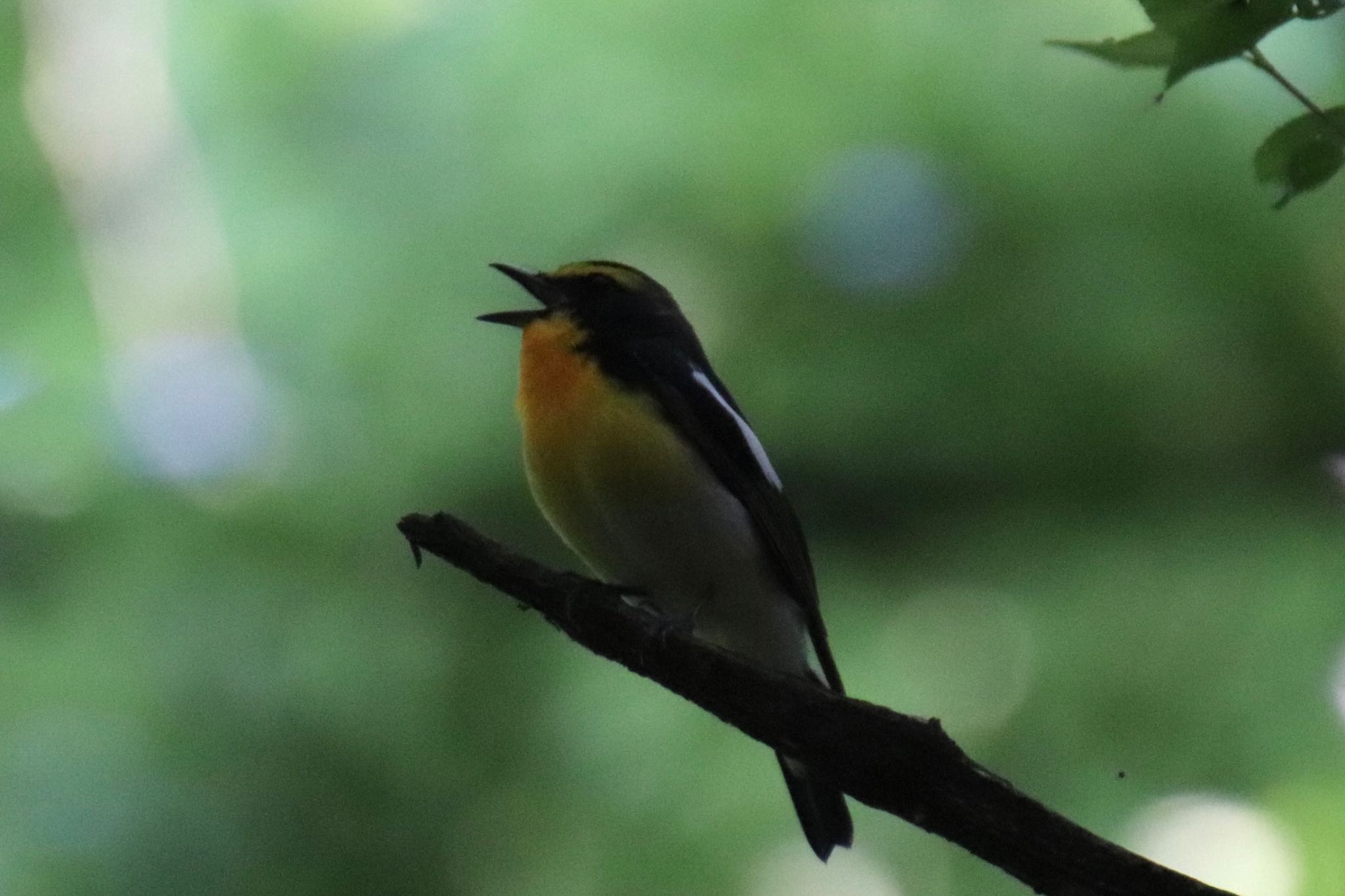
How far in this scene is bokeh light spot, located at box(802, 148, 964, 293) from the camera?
3.91 m

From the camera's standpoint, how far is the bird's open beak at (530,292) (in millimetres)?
2822

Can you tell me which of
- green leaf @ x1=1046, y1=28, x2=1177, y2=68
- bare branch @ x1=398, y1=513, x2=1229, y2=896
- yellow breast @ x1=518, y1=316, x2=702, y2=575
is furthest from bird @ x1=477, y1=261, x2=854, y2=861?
green leaf @ x1=1046, y1=28, x2=1177, y2=68

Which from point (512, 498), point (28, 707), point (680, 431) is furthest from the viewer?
point (512, 498)

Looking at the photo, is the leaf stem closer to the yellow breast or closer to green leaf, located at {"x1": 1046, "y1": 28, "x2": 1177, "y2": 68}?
green leaf, located at {"x1": 1046, "y1": 28, "x2": 1177, "y2": 68}

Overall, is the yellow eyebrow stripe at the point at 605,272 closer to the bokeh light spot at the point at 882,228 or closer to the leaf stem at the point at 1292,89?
the bokeh light spot at the point at 882,228

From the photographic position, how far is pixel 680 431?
8.50 feet

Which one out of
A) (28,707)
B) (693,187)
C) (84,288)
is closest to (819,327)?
(693,187)

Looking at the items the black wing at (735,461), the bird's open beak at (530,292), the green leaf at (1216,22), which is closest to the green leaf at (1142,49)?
the green leaf at (1216,22)

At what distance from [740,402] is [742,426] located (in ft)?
3.58

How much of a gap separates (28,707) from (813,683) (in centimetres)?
240

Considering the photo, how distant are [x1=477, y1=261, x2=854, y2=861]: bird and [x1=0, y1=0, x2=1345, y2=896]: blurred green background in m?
0.99

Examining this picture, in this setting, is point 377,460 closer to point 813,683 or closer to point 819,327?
A: point 819,327

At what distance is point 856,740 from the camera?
188cm

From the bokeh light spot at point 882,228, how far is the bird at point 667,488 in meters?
1.13
